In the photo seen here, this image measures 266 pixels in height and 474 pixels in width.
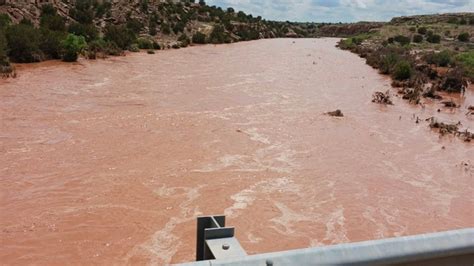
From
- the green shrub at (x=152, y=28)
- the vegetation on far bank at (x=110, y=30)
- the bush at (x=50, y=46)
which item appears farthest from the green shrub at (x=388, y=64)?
the green shrub at (x=152, y=28)

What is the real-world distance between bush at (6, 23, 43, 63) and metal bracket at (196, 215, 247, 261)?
21.2 m

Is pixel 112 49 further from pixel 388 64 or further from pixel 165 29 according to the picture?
pixel 388 64

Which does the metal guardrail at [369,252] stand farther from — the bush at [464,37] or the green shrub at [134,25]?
the bush at [464,37]

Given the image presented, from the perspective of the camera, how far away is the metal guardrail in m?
1.96

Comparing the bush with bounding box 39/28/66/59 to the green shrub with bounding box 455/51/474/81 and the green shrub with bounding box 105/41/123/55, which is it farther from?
the green shrub with bounding box 455/51/474/81

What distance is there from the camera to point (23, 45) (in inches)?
848

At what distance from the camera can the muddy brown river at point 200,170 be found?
7.17 m

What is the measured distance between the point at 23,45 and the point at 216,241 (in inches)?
872

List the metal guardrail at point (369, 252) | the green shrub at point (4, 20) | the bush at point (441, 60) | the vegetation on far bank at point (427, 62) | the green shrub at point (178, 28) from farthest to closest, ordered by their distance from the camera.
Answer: the green shrub at point (178, 28)
the bush at point (441, 60)
the green shrub at point (4, 20)
the vegetation on far bank at point (427, 62)
the metal guardrail at point (369, 252)

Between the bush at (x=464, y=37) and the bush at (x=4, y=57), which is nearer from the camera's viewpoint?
the bush at (x=4, y=57)

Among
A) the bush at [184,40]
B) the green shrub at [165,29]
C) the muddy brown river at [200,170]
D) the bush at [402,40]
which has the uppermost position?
the green shrub at [165,29]

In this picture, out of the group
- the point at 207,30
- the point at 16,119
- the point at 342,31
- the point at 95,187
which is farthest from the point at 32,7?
the point at 342,31

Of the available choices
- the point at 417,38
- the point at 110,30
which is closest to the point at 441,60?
the point at 417,38

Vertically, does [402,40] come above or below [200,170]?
above
